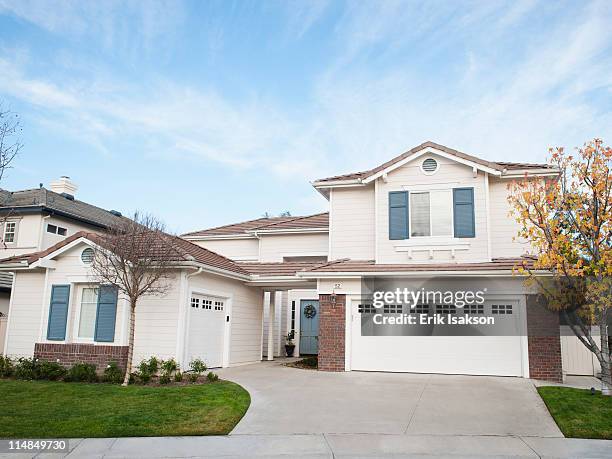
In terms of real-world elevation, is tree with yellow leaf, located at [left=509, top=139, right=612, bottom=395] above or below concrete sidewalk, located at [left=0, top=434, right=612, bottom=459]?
above

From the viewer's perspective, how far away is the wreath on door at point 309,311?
21698 mm

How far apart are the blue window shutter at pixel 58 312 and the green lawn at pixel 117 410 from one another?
Result: 2.25m

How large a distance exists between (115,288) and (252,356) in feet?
20.3

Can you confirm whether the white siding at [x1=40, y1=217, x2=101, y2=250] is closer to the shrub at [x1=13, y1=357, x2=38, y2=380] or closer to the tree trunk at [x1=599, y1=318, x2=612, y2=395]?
the shrub at [x1=13, y1=357, x2=38, y2=380]

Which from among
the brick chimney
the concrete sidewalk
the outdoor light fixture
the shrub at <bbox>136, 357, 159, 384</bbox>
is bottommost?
the concrete sidewalk

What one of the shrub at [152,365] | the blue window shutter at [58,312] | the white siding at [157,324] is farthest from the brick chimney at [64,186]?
the shrub at [152,365]

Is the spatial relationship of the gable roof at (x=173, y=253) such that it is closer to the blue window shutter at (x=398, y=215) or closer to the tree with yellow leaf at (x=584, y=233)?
the blue window shutter at (x=398, y=215)

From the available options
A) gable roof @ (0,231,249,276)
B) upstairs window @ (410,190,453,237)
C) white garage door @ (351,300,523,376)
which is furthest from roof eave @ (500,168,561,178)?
gable roof @ (0,231,249,276)

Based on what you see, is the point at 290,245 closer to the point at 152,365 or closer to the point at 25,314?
the point at 152,365

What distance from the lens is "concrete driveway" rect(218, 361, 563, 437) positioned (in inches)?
336

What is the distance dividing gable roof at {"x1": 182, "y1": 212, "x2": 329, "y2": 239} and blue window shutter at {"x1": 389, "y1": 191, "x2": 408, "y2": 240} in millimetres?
4636

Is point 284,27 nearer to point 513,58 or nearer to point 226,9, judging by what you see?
point 226,9

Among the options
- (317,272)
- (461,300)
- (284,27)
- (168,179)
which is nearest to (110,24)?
(284,27)

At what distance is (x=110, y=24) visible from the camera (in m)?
14.4
